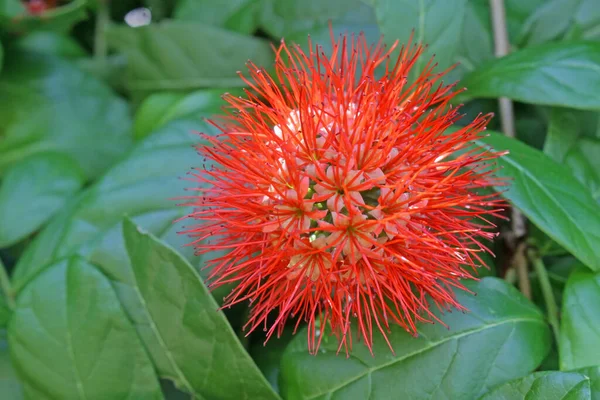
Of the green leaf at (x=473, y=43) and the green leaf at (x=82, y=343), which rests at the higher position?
the green leaf at (x=473, y=43)

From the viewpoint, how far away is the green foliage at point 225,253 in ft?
2.48

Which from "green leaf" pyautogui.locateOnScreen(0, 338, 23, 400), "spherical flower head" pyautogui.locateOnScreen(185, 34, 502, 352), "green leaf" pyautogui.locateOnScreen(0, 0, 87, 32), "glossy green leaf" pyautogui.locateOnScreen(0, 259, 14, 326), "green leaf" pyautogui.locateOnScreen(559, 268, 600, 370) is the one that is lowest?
"green leaf" pyautogui.locateOnScreen(0, 338, 23, 400)

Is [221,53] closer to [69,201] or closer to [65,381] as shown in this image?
[69,201]

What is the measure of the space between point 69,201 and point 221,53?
475 millimetres

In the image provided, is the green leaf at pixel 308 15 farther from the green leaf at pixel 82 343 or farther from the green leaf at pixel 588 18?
the green leaf at pixel 82 343

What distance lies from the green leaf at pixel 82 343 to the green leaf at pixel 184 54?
0.62 metres

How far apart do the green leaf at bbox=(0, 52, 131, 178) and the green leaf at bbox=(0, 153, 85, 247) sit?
0.32 feet

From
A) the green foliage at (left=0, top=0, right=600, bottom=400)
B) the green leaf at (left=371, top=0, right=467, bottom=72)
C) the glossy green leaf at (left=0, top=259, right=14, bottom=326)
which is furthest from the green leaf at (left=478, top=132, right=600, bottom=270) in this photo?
the glossy green leaf at (left=0, top=259, right=14, bottom=326)

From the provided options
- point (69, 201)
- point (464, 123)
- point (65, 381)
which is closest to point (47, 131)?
point (69, 201)

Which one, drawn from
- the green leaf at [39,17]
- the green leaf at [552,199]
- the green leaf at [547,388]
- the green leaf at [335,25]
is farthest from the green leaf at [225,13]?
the green leaf at [547,388]

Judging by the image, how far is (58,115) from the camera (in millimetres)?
1433

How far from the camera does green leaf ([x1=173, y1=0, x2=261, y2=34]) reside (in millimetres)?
1307

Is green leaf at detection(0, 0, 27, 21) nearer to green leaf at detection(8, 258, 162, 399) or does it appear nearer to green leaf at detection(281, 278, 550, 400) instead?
green leaf at detection(8, 258, 162, 399)

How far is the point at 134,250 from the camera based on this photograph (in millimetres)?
853
